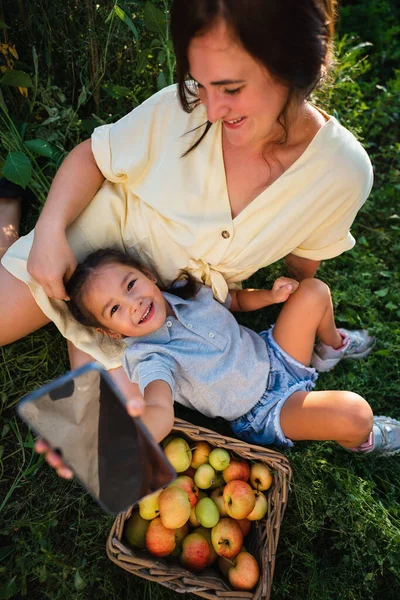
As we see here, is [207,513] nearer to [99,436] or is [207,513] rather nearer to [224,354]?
[224,354]

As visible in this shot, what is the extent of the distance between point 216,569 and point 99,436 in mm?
954

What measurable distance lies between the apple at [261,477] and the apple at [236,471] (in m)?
0.02

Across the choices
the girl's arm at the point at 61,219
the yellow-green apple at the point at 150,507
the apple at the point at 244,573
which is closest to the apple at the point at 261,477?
the apple at the point at 244,573

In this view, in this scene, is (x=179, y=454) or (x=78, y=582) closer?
(x=78, y=582)

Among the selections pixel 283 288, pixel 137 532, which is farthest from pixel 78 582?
pixel 283 288

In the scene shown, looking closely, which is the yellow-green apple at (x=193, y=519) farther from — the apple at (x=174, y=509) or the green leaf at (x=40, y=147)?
the green leaf at (x=40, y=147)

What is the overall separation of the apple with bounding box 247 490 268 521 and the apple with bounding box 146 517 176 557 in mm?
272

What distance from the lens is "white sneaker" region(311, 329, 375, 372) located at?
7.23 feet

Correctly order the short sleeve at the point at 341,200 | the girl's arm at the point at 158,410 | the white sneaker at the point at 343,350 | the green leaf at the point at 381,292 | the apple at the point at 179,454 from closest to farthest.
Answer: the girl's arm at the point at 158,410 → the short sleeve at the point at 341,200 → the apple at the point at 179,454 → the white sneaker at the point at 343,350 → the green leaf at the point at 381,292

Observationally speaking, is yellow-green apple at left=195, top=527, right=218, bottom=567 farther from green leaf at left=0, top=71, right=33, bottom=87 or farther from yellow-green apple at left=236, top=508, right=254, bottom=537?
green leaf at left=0, top=71, right=33, bottom=87

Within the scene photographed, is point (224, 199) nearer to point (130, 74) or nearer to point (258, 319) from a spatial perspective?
point (258, 319)

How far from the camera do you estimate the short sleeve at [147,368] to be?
5.41 feet

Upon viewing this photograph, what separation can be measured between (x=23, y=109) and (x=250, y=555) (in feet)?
6.33

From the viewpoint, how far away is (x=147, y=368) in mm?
1680
